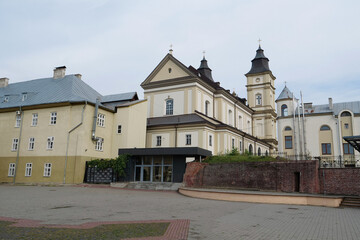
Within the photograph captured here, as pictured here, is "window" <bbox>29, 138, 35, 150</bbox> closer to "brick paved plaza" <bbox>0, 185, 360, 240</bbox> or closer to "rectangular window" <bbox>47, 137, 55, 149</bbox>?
"rectangular window" <bbox>47, 137, 55, 149</bbox>

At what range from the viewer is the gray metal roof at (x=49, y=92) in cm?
3112

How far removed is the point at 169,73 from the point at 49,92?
1431cm

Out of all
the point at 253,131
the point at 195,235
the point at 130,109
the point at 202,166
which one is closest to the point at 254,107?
the point at 253,131

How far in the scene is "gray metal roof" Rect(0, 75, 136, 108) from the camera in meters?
31.1

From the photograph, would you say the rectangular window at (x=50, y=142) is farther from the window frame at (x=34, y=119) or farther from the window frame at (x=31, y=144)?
the window frame at (x=34, y=119)

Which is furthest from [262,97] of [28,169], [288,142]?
[28,169]

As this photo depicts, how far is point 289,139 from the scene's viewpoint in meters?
50.9

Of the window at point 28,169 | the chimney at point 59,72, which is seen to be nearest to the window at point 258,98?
the chimney at point 59,72

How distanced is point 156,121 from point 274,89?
26.9 meters

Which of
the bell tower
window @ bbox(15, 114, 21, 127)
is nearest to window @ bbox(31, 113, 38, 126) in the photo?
window @ bbox(15, 114, 21, 127)

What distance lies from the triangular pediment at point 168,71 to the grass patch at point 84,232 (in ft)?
97.2

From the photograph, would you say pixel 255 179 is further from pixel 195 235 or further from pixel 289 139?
pixel 289 139

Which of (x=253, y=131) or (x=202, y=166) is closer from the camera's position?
(x=202, y=166)

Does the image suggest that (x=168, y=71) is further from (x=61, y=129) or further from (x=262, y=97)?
(x=262, y=97)
